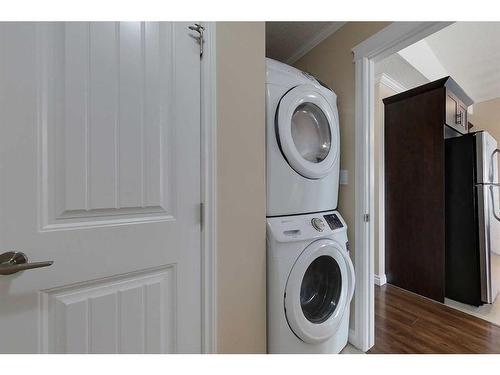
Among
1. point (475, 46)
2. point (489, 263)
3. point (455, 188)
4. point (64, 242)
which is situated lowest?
point (489, 263)

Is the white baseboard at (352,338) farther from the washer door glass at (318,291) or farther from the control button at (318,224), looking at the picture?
the control button at (318,224)

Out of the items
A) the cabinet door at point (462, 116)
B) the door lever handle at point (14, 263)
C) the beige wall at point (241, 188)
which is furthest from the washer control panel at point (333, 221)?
the cabinet door at point (462, 116)

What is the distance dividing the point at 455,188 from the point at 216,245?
90.7 inches

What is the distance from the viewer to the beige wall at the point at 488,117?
3295 millimetres

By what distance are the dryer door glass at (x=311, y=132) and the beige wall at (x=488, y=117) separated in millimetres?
3578

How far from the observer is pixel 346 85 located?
152 cm

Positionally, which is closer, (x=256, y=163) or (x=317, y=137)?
(x=256, y=163)

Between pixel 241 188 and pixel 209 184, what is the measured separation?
15 centimetres

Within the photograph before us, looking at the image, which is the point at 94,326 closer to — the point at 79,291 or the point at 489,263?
the point at 79,291

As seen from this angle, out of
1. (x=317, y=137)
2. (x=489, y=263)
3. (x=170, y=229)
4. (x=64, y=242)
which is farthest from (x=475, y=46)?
(x=64, y=242)

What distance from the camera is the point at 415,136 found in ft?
7.19

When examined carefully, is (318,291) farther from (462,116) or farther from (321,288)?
(462,116)

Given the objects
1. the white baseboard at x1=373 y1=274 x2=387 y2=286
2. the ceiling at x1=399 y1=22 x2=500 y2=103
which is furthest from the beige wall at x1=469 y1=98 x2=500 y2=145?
the white baseboard at x1=373 y1=274 x2=387 y2=286

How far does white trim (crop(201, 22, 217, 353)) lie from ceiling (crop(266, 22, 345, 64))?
3.24ft
